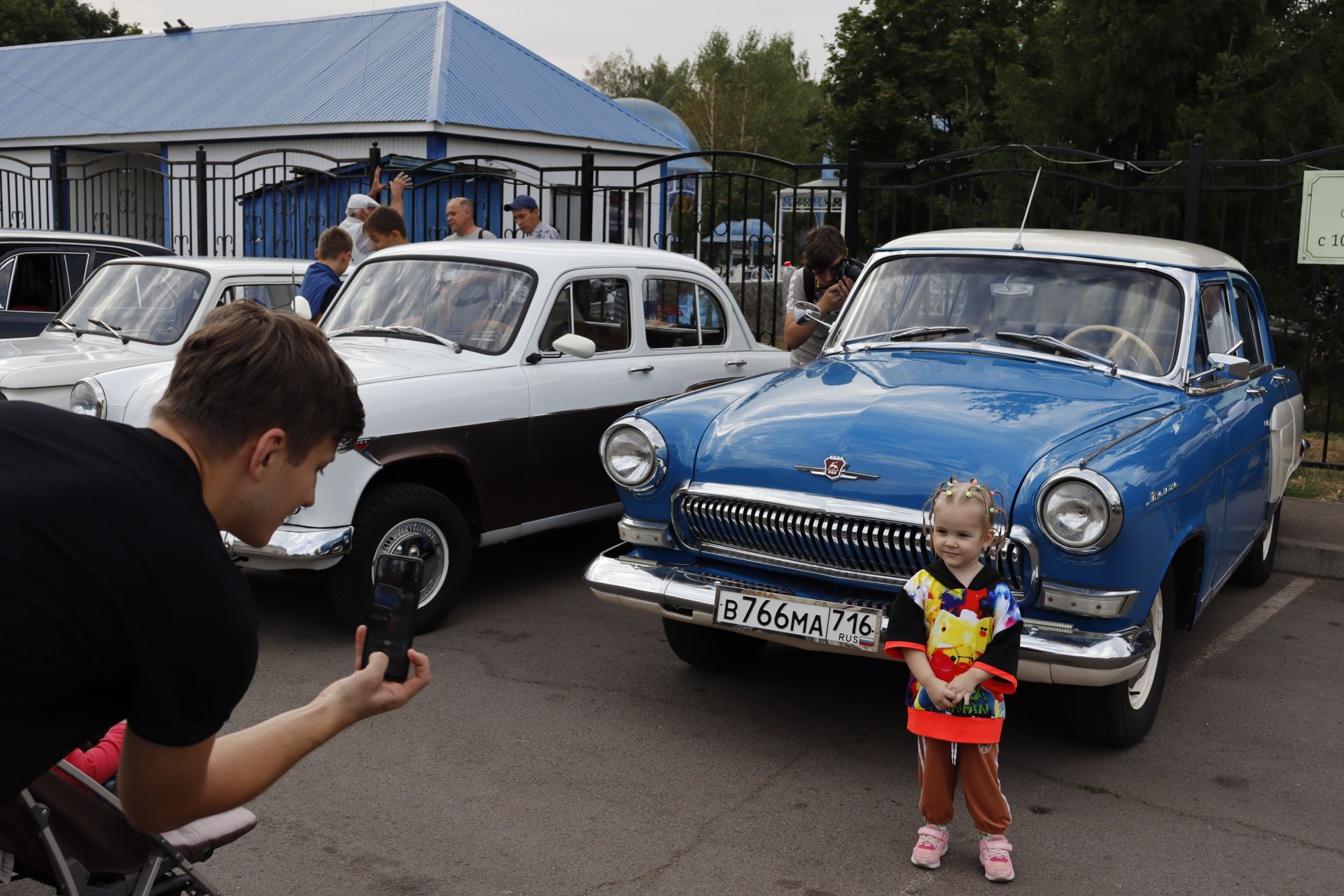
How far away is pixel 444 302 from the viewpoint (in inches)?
263

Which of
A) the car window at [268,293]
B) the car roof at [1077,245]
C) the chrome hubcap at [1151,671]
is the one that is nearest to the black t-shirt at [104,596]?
the chrome hubcap at [1151,671]

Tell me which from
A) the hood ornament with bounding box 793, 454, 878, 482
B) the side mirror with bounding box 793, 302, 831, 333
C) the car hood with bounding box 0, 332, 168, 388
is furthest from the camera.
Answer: the car hood with bounding box 0, 332, 168, 388

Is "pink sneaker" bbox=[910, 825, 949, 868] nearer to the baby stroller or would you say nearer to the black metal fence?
the baby stroller

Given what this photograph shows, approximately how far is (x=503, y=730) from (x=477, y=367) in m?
2.11

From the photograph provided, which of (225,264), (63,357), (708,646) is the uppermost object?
(225,264)

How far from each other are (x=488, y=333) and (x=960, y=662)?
3600mm

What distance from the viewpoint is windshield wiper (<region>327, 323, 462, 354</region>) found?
6.46 m

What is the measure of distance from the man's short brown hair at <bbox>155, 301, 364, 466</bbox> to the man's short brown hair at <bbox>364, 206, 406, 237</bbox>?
22.5ft

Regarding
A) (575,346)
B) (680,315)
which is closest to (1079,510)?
(575,346)

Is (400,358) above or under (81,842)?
above

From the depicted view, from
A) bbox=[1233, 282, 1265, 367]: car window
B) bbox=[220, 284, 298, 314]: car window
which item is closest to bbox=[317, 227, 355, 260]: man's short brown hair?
bbox=[220, 284, 298, 314]: car window

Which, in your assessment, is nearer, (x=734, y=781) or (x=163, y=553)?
(x=163, y=553)

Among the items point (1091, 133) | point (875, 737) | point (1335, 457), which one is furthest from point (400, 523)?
point (1091, 133)

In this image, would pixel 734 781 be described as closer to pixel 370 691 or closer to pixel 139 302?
pixel 370 691
